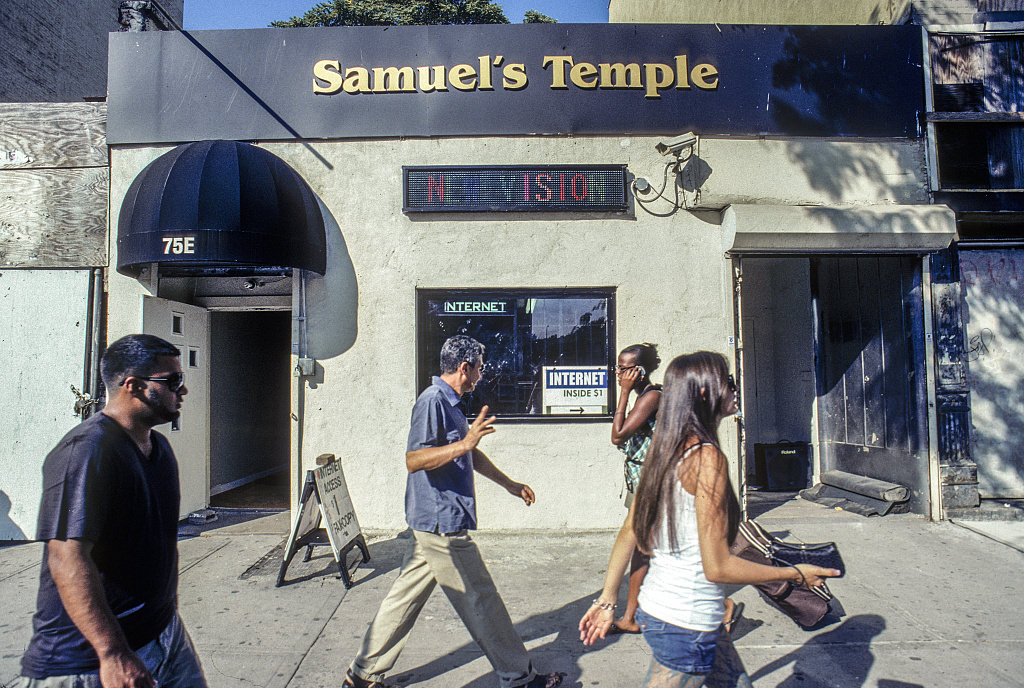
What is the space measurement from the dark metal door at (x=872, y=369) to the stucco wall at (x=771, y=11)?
10.3 ft

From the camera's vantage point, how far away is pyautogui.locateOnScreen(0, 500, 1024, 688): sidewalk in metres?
3.73

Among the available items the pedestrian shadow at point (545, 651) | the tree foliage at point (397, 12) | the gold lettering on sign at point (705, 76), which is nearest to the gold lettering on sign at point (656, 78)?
the gold lettering on sign at point (705, 76)

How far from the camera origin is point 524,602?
15.9 ft

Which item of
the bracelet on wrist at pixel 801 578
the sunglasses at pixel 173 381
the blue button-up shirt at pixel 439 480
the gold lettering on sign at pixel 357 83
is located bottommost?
the bracelet on wrist at pixel 801 578

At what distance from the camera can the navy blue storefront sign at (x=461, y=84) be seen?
6.81m

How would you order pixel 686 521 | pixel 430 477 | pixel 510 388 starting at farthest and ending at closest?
pixel 510 388
pixel 430 477
pixel 686 521

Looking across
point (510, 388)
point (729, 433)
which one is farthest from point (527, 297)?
point (729, 433)

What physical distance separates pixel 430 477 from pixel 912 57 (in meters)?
7.31

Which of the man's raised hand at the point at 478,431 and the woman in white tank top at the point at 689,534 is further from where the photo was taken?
the man's raised hand at the point at 478,431

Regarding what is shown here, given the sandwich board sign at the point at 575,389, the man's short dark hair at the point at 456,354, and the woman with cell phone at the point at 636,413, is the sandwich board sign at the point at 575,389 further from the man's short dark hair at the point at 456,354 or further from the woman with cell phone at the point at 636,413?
the man's short dark hair at the point at 456,354

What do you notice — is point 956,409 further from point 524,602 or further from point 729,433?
point 524,602

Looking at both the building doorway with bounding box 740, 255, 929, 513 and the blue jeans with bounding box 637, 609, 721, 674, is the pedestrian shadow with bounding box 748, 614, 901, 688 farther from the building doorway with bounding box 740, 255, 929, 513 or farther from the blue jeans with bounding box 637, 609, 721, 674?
the building doorway with bounding box 740, 255, 929, 513

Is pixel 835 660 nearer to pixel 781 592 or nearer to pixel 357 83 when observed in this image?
pixel 781 592

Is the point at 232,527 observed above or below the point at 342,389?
below
